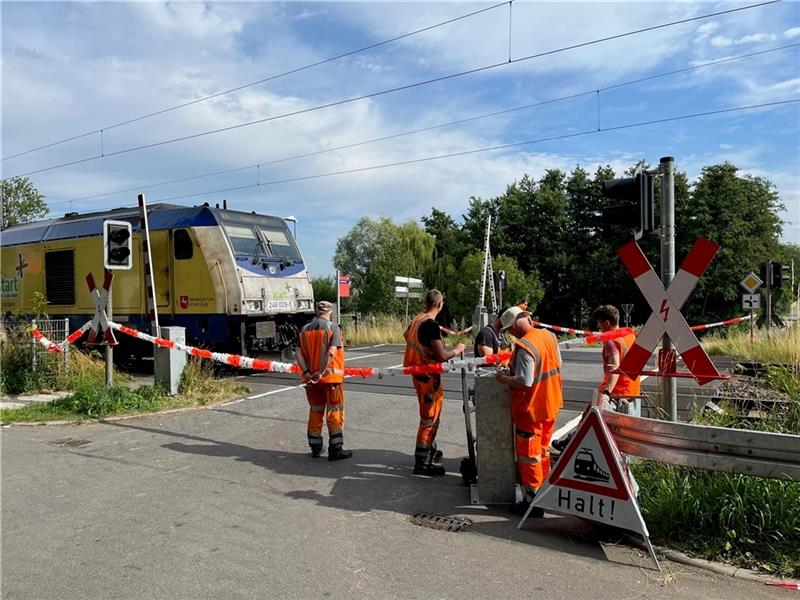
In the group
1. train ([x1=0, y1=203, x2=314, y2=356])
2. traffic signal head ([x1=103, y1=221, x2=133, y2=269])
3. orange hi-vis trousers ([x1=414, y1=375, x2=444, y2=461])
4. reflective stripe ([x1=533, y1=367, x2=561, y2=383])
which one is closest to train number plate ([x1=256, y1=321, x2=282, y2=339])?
train ([x1=0, y1=203, x2=314, y2=356])

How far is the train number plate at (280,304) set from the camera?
45.8ft

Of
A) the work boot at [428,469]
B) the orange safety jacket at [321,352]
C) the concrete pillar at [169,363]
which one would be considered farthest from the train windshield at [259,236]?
the work boot at [428,469]

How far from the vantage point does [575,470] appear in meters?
4.52

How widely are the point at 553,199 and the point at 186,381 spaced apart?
37.4 m

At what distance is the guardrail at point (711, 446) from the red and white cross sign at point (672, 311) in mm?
461

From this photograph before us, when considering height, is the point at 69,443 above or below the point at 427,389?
below

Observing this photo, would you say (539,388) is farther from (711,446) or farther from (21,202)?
(21,202)

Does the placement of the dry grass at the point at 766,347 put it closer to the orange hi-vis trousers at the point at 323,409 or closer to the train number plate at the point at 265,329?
the orange hi-vis trousers at the point at 323,409

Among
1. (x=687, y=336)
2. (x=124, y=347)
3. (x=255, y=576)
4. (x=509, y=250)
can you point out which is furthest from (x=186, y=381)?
(x=509, y=250)

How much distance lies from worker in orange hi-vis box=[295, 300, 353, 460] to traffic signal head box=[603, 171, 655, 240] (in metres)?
3.09

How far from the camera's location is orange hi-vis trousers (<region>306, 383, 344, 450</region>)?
22.2 ft

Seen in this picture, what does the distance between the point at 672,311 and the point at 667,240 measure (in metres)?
0.87

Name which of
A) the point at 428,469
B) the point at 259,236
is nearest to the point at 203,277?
the point at 259,236

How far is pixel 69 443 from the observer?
297 inches
